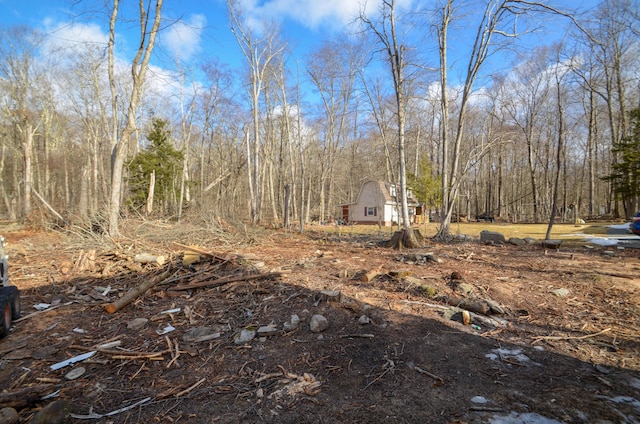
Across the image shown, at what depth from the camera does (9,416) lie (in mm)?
2457

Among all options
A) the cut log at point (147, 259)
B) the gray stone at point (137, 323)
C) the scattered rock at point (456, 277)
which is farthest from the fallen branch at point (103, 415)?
the scattered rock at point (456, 277)

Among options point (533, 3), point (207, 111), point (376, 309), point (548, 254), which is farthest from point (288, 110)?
point (376, 309)

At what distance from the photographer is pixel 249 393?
287 centimetres

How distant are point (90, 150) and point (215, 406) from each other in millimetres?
31058

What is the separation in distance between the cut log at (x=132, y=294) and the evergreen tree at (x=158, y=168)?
13.5 meters

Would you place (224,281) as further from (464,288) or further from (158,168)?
(158,168)

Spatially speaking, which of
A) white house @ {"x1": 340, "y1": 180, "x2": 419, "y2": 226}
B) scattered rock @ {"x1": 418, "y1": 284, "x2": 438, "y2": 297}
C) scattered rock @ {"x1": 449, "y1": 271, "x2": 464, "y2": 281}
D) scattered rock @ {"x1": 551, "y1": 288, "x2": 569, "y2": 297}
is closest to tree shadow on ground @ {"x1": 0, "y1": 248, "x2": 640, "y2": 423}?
scattered rock @ {"x1": 418, "y1": 284, "x2": 438, "y2": 297}

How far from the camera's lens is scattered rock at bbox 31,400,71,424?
2.41 meters

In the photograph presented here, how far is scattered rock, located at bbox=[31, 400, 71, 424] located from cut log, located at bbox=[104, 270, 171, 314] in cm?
247

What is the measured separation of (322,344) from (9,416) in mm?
2872

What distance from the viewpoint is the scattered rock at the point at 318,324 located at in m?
4.00

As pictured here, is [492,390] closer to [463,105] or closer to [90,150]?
[463,105]

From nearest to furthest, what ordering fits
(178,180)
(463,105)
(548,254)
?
(548,254) → (463,105) → (178,180)

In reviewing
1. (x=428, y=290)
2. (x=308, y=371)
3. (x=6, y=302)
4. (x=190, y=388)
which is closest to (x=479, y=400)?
(x=308, y=371)
